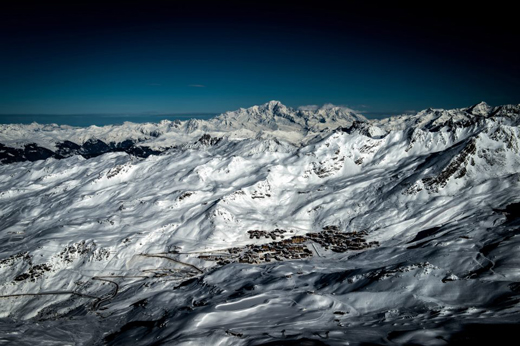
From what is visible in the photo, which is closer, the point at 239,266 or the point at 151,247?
the point at 239,266

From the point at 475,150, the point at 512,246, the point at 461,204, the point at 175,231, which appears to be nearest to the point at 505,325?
the point at 512,246

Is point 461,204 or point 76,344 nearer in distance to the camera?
point 76,344

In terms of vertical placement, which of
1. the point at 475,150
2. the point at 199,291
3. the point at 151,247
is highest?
the point at 475,150

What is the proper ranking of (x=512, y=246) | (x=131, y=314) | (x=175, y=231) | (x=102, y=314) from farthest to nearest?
(x=175, y=231)
(x=102, y=314)
(x=131, y=314)
(x=512, y=246)

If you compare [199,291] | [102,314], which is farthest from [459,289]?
[102,314]

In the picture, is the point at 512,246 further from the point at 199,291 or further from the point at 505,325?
A: the point at 199,291

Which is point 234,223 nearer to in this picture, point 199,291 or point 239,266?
point 239,266

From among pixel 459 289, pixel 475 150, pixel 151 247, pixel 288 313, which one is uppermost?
pixel 475 150

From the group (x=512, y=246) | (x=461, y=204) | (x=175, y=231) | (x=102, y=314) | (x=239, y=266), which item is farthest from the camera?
(x=175, y=231)

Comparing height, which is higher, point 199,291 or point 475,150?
point 475,150
